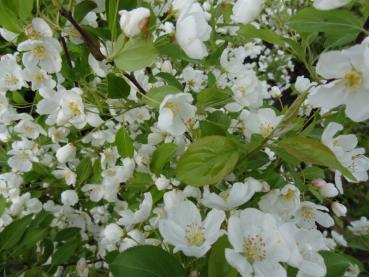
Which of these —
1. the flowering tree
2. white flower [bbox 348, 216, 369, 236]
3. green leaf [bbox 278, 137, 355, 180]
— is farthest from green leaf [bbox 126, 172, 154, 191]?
white flower [bbox 348, 216, 369, 236]

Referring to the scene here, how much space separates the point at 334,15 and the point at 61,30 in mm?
539

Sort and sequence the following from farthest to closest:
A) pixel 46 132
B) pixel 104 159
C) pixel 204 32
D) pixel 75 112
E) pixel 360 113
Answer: pixel 46 132 < pixel 104 159 < pixel 75 112 < pixel 204 32 < pixel 360 113

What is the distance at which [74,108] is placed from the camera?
0.98 metres

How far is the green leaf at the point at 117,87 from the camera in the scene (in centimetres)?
89

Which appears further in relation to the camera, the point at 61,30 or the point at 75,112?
the point at 75,112

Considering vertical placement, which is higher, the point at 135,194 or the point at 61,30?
the point at 61,30

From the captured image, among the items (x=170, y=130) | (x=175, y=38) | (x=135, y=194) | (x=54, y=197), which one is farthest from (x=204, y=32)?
A: (x=54, y=197)

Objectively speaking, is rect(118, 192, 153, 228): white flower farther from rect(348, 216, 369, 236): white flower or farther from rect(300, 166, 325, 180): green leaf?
rect(348, 216, 369, 236): white flower

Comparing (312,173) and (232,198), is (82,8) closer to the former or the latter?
(232,198)

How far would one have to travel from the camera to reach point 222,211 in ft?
2.66

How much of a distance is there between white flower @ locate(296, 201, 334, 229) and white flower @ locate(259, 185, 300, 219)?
82 millimetres

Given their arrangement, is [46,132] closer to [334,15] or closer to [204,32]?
[204,32]

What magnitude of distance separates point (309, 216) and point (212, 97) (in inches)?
15.0

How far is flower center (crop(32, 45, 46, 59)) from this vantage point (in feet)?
2.83
